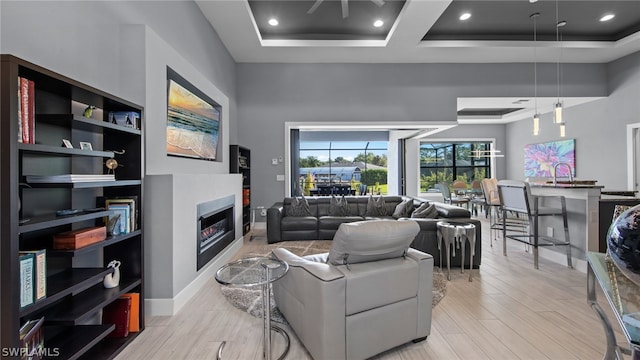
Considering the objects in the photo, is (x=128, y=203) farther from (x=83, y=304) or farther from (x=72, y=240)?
(x=83, y=304)

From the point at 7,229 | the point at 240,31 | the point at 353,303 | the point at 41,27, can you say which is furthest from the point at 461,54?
the point at 7,229

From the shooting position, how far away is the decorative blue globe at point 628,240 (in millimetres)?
839

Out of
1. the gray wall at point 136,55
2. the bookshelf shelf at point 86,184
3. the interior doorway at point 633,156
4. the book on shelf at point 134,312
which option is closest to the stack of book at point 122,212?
the bookshelf shelf at point 86,184

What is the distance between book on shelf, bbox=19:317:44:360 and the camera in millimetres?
1396

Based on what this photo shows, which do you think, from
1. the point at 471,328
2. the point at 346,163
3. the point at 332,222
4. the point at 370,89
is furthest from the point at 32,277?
the point at 346,163

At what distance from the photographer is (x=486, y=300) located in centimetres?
274

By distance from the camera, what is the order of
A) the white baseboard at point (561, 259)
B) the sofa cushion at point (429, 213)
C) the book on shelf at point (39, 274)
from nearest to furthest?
the book on shelf at point (39, 274)
the white baseboard at point (561, 259)
the sofa cushion at point (429, 213)

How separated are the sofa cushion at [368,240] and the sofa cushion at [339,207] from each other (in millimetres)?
3389

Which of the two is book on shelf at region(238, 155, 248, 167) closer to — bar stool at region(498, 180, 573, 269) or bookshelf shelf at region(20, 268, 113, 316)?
bookshelf shelf at region(20, 268, 113, 316)

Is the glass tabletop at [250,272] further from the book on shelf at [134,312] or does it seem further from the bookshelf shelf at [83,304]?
the book on shelf at [134,312]

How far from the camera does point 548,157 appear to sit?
774 cm

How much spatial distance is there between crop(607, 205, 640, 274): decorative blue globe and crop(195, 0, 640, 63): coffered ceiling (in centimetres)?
396

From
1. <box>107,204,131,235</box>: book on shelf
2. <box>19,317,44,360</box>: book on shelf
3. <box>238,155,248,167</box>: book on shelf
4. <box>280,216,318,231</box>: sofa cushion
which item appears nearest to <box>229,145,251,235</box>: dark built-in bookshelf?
<box>238,155,248,167</box>: book on shelf

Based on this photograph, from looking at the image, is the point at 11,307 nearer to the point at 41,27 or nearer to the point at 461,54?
the point at 41,27
